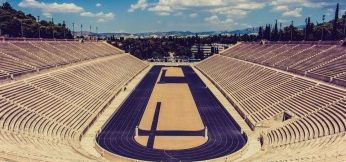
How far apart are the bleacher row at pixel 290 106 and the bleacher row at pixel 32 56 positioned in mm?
29254

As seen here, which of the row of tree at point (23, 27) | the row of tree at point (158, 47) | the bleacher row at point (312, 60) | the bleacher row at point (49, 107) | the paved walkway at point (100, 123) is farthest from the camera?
the row of tree at point (158, 47)

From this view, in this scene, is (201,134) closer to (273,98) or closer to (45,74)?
(273,98)

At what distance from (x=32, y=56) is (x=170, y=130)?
33.0 meters

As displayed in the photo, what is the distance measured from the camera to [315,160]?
2102 centimetres

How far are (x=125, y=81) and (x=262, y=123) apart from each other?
39.1 m

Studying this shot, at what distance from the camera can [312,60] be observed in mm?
58219

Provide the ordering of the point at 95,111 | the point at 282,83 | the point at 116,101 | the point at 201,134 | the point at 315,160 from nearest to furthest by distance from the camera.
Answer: the point at 315,160, the point at 201,134, the point at 95,111, the point at 282,83, the point at 116,101

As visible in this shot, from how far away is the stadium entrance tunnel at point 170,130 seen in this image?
104 ft

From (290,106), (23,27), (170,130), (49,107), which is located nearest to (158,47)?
(23,27)

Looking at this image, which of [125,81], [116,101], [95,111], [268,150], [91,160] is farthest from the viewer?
[125,81]

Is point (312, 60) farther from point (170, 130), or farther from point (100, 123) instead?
point (100, 123)

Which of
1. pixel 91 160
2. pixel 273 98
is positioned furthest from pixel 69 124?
pixel 273 98

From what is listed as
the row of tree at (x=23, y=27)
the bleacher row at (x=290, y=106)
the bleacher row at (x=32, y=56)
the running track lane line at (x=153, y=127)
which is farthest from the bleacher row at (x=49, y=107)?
the row of tree at (x=23, y=27)

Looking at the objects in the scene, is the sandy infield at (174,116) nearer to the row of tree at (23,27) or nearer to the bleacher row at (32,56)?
the bleacher row at (32,56)
